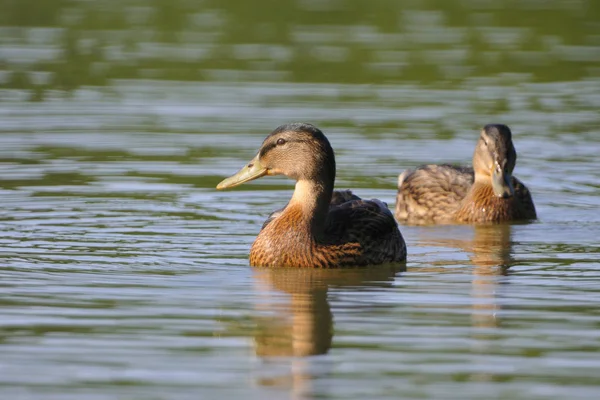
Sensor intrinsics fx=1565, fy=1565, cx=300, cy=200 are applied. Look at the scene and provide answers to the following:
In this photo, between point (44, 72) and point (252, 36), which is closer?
point (44, 72)

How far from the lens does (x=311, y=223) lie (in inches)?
451

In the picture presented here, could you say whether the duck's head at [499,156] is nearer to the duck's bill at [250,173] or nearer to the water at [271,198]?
the water at [271,198]

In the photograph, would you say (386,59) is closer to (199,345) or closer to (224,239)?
(224,239)

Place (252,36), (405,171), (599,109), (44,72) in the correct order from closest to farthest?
(405,171) → (599,109) → (44,72) → (252,36)

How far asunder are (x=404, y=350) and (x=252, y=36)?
1682 cm

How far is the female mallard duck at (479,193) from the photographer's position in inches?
564

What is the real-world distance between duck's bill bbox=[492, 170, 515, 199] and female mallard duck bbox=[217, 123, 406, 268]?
2.62 metres

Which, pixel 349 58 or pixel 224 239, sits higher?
pixel 349 58

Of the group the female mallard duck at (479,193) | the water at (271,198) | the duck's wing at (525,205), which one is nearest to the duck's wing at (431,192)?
the female mallard duck at (479,193)

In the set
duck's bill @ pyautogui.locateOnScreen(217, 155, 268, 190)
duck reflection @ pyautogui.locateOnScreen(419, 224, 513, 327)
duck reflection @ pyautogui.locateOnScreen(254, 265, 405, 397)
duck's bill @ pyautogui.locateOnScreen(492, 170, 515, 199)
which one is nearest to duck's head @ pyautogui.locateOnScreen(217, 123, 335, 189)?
duck's bill @ pyautogui.locateOnScreen(217, 155, 268, 190)

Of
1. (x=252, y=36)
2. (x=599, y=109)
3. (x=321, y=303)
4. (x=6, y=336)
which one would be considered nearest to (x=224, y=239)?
(x=321, y=303)

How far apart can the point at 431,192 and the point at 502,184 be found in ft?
2.96

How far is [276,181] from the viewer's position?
1582 centimetres

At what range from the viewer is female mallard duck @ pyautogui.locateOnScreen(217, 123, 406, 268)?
11.3 m
